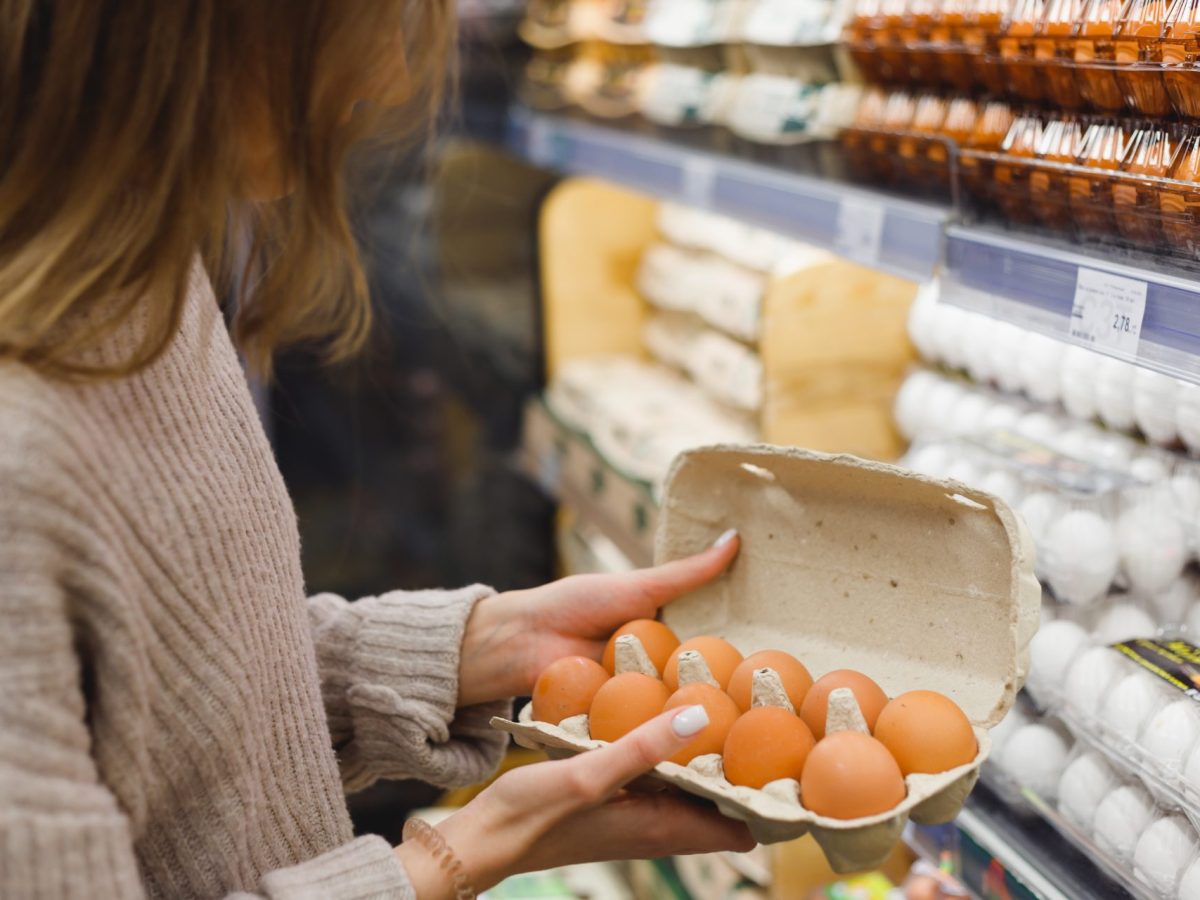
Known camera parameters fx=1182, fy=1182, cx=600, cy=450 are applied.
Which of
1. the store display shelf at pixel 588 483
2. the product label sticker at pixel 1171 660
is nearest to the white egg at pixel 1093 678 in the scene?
the product label sticker at pixel 1171 660

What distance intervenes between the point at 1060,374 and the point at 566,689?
0.77m

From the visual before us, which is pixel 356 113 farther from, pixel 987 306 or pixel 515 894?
pixel 515 894

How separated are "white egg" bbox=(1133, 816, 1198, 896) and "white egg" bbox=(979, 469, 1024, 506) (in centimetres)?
40

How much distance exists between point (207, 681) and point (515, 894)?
1565 mm

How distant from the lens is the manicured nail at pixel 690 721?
90cm

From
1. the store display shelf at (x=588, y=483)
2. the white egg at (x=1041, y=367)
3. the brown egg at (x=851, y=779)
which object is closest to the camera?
the brown egg at (x=851, y=779)

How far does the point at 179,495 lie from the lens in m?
0.89

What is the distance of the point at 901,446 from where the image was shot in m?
1.98

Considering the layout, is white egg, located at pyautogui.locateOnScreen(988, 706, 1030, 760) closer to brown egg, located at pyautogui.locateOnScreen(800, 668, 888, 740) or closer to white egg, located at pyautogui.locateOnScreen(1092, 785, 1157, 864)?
white egg, located at pyautogui.locateOnScreen(1092, 785, 1157, 864)

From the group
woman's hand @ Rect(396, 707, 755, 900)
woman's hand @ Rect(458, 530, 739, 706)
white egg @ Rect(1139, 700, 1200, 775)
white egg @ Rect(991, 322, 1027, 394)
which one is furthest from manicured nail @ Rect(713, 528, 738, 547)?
white egg @ Rect(991, 322, 1027, 394)

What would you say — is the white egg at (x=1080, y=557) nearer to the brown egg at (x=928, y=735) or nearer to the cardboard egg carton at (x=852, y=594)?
the cardboard egg carton at (x=852, y=594)

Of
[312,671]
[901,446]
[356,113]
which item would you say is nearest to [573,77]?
[901,446]

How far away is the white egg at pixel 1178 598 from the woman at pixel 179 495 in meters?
0.56

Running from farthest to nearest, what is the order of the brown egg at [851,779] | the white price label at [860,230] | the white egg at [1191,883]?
the white price label at [860,230] → the white egg at [1191,883] → the brown egg at [851,779]
